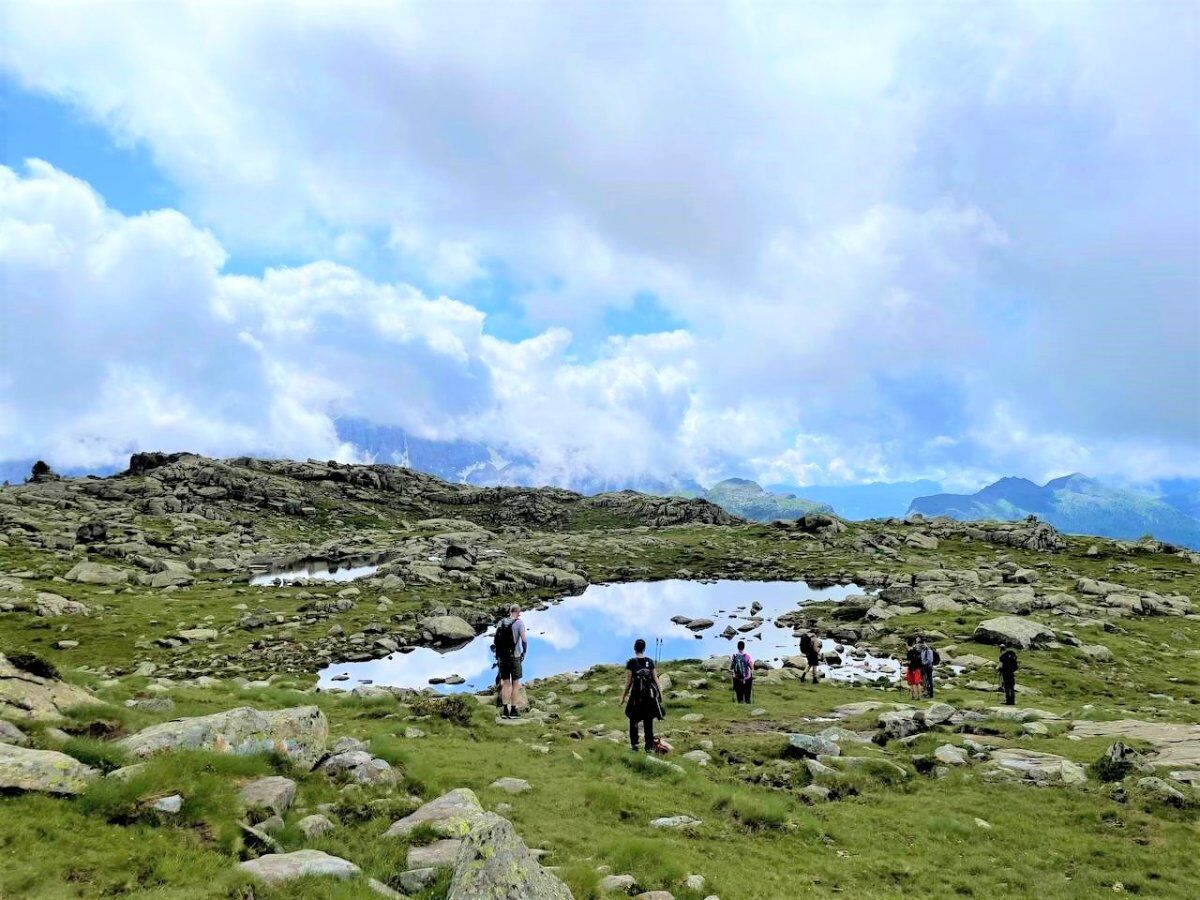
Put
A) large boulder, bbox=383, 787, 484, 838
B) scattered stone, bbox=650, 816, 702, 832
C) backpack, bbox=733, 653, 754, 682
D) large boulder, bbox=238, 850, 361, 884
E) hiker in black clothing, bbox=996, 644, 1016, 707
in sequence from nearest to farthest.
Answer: large boulder, bbox=238, 850, 361, 884
large boulder, bbox=383, 787, 484, 838
scattered stone, bbox=650, 816, 702, 832
backpack, bbox=733, 653, 754, 682
hiker in black clothing, bbox=996, 644, 1016, 707

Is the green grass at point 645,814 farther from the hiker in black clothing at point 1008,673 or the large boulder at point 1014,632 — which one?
the large boulder at point 1014,632

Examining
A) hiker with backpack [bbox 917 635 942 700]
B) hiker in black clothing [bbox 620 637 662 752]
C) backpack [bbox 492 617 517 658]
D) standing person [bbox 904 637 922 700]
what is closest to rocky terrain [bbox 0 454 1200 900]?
hiker with backpack [bbox 917 635 942 700]

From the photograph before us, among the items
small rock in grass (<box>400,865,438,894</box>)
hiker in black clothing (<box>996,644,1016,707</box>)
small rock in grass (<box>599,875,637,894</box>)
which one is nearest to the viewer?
small rock in grass (<box>400,865,438,894</box>)

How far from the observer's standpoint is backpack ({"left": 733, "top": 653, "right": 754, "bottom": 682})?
31.1 m

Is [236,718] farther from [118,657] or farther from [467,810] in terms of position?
[118,657]

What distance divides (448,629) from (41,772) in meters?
40.9

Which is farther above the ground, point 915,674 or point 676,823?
point 915,674

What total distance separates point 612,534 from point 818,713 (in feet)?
330

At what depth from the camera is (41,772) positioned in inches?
405

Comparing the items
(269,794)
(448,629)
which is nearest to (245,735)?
(269,794)

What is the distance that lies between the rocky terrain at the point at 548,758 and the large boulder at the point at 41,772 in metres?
0.04

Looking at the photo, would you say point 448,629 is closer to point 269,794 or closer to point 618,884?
point 269,794

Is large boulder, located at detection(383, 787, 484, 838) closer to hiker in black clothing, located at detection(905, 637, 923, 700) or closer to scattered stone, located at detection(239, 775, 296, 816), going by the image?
scattered stone, located at detection(239, 775, 296, 816)

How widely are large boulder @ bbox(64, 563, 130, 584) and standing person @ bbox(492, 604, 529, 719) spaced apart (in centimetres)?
4598
